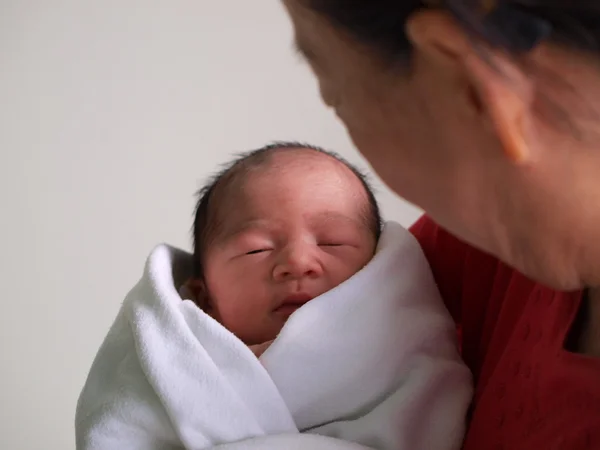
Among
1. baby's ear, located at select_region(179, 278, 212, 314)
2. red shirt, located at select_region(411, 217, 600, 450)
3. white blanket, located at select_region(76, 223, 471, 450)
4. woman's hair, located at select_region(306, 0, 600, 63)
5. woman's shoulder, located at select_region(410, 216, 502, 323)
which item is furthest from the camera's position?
baby's ear, located at select_region(179, 278, 212, 314)

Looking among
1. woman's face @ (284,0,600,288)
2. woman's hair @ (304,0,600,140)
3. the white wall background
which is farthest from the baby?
the white wall background

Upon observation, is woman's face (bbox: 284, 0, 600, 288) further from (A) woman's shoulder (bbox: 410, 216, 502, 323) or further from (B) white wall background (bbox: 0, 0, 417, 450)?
(B) white wall background (bbox: 0, 0, 417, 450)

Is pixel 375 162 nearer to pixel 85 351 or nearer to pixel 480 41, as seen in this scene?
pixel 480 41

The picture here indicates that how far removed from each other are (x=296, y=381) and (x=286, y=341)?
44 millimetres

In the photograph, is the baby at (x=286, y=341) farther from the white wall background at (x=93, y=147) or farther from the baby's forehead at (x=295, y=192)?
the white wall background at (x=93, y=147)

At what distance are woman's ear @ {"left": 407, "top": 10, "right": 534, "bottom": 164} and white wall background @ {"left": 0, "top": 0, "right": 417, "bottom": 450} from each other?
100 cm

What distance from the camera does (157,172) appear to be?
1.45 m

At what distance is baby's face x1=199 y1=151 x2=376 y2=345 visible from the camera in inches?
31.7

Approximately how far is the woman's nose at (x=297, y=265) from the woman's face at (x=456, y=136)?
0.35 m

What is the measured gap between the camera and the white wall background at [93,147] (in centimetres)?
136

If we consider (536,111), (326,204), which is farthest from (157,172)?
(536,111)

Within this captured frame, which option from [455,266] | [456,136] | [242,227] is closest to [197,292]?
[242,227]

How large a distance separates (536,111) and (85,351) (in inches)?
49.5

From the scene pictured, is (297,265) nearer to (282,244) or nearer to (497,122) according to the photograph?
(282,244)
